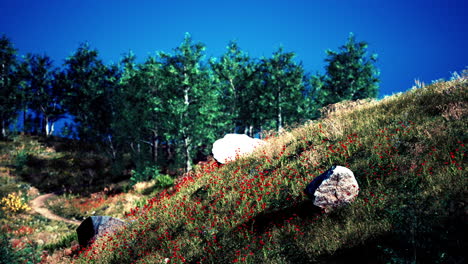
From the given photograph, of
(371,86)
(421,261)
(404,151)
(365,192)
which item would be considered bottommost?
(421,261)

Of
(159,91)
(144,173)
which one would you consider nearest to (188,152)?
(144,173)

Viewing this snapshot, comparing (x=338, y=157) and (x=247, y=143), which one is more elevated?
(x=247, y=143)

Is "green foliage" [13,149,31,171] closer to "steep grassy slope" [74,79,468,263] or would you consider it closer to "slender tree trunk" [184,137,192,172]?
"slender tree trunk" [184,137,192,172]

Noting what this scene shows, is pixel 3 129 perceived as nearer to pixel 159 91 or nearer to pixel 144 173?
pixel 159 91

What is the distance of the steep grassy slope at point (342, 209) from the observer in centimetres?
401

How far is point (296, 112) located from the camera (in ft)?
107

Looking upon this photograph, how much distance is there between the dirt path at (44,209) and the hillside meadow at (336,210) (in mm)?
6904

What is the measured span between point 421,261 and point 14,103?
4708 cm

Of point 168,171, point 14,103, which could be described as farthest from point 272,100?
point 14,103

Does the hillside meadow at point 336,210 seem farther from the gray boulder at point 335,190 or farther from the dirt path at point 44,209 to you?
the dirt path at point 44,209

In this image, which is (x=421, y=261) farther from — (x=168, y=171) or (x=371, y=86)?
(x=371, y=86)

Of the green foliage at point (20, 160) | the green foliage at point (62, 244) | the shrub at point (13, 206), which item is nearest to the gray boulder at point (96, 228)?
the green foliage at point (62, 244)

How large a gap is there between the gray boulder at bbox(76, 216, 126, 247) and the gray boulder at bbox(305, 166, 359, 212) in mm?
7764

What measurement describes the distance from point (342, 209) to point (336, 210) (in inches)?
4.7
